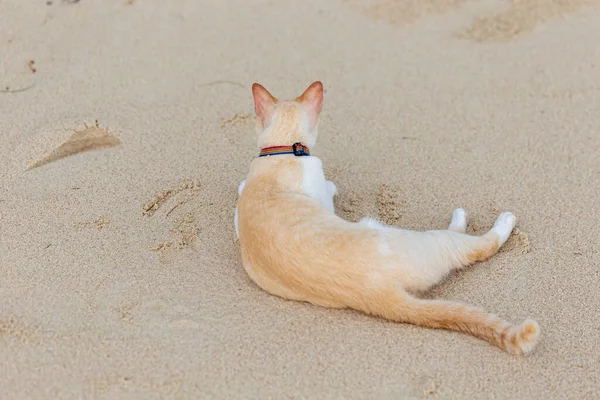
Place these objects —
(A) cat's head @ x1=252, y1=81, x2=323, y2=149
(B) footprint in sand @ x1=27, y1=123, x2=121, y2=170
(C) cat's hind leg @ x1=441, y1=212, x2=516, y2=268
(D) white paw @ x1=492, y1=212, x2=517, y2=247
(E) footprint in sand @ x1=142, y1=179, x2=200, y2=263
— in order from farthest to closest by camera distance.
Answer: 1. (B) footprint in sand @ x1=27, y1=123, x2=121, y2=170
2. (A) cat's head @ x1=252, y1=81, x2=323, y2=149
3. (E) footprint in sand @ x1=142, y1=179, x2=200, y2=263
4. (D) white paw @ x1=492, y1=212, x2=517, y2=247
5. (C) cat's hind leg @ x1=441, y1=212, x2=516, y2=268

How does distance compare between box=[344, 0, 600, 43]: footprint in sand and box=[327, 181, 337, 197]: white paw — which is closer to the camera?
box=[327, 181, 337, 197]: white paw

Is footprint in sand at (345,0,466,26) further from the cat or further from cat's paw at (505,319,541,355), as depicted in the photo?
cat's paw at (505,319,541,355)

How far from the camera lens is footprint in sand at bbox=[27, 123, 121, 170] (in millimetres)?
4062

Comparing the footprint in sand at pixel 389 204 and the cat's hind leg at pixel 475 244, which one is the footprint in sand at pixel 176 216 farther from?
the cat's hind leg at pixel 475 244

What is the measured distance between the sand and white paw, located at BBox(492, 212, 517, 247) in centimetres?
7

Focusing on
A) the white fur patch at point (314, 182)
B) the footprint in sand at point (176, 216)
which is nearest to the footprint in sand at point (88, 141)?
the footprint in sand at point (176, 216)

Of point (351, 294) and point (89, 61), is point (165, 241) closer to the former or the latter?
point (351, 294)

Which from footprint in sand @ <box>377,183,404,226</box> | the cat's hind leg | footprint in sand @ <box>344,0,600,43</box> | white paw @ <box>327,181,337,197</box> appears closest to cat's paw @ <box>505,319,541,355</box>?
the cat's hind leg

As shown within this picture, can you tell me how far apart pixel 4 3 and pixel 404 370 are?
4.45 metres

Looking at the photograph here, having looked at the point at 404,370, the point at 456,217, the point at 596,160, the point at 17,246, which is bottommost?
the point at 17,246

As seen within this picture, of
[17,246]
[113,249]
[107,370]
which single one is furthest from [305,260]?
[17,246]

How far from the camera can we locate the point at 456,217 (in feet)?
10.9

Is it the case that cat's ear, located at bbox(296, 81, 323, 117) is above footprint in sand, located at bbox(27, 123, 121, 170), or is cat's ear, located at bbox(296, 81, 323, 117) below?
above

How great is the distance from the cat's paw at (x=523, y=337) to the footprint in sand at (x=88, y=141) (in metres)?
2.67
